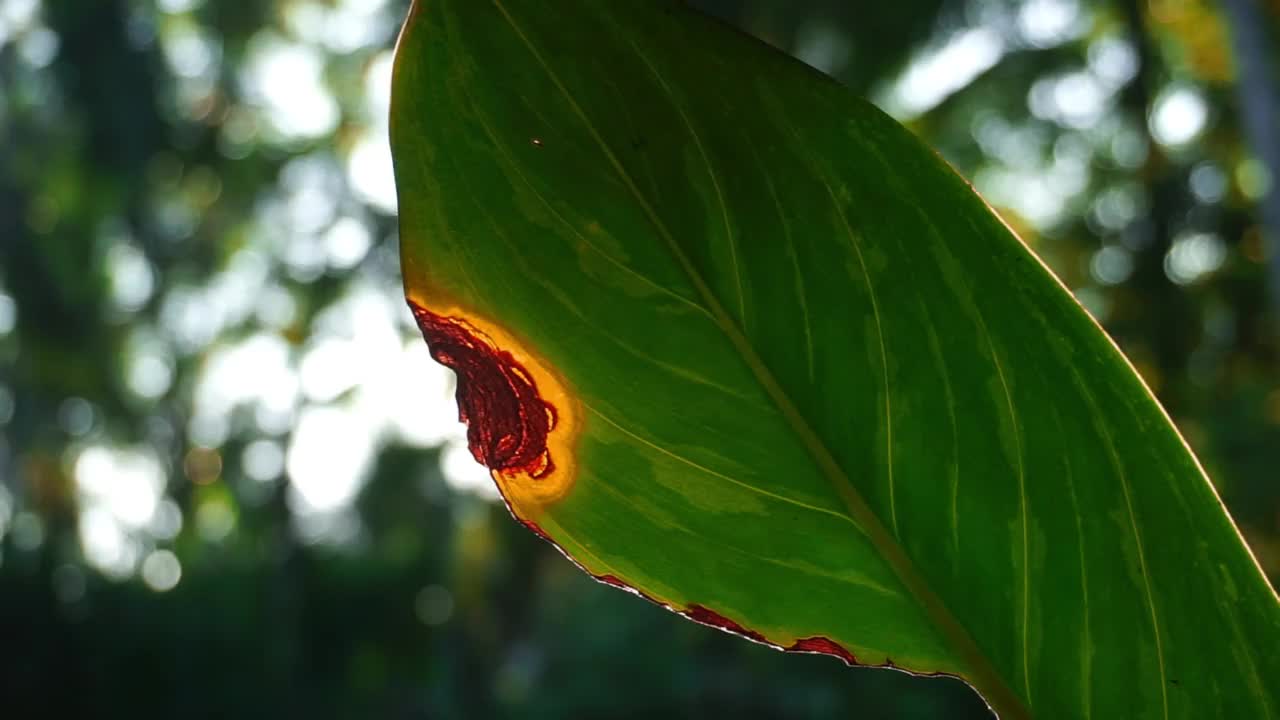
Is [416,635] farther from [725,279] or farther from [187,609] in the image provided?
[725,279]

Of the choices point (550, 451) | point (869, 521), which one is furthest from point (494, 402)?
point (869, 521)

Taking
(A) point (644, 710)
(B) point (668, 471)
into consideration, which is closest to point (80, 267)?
(A) point (644, 710)

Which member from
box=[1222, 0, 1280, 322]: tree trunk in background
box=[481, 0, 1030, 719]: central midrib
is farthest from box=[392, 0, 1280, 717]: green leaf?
box=[1222, 0, 1280, 322]: tree trunk in background

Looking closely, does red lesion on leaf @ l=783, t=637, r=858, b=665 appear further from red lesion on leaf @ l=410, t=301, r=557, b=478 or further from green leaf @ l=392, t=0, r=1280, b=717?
red lesion on leaf @ l=410, t=301, r=557, b=478

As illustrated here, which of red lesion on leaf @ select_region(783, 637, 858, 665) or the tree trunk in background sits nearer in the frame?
red lesion on leaf @ select_region(783, 637, 858, 665)

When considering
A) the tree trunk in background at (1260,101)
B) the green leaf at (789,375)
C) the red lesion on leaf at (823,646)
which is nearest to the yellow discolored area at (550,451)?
the green leaf at (789,375)

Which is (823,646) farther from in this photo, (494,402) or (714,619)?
(494,402)
